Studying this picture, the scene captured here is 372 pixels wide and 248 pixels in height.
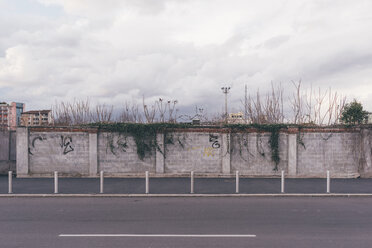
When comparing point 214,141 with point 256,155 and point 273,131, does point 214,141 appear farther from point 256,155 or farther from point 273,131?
point 273,131

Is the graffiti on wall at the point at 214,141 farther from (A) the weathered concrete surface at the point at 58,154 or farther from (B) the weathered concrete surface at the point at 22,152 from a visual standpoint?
(B) the weathered concrete surface at the point at 22,152

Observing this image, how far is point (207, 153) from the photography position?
47.6 ft

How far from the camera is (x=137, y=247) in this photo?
5.29 metres

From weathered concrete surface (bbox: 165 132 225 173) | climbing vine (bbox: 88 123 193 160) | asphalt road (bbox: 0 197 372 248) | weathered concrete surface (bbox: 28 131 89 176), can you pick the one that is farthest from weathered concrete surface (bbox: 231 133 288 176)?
weathered concrete surface (bbox: 28 131 89 176)

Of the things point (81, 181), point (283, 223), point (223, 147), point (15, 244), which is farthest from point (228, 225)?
point (81, 181)

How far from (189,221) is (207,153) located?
7.68 meters

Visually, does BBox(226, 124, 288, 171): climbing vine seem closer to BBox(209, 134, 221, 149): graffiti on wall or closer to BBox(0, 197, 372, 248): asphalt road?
BBox(209, 134, 221, 149): graffiti on wall

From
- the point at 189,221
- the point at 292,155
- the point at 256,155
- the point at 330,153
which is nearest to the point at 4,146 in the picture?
the point at 189,221

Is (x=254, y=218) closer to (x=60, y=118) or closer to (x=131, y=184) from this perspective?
(x=131, y=184)

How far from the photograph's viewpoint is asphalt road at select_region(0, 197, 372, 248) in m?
5.62

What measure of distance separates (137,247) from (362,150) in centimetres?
1475

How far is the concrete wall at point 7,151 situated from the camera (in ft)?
49.3


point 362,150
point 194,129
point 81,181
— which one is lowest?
point 81,181

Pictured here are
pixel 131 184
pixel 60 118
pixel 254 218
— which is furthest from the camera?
pixel 60 118
